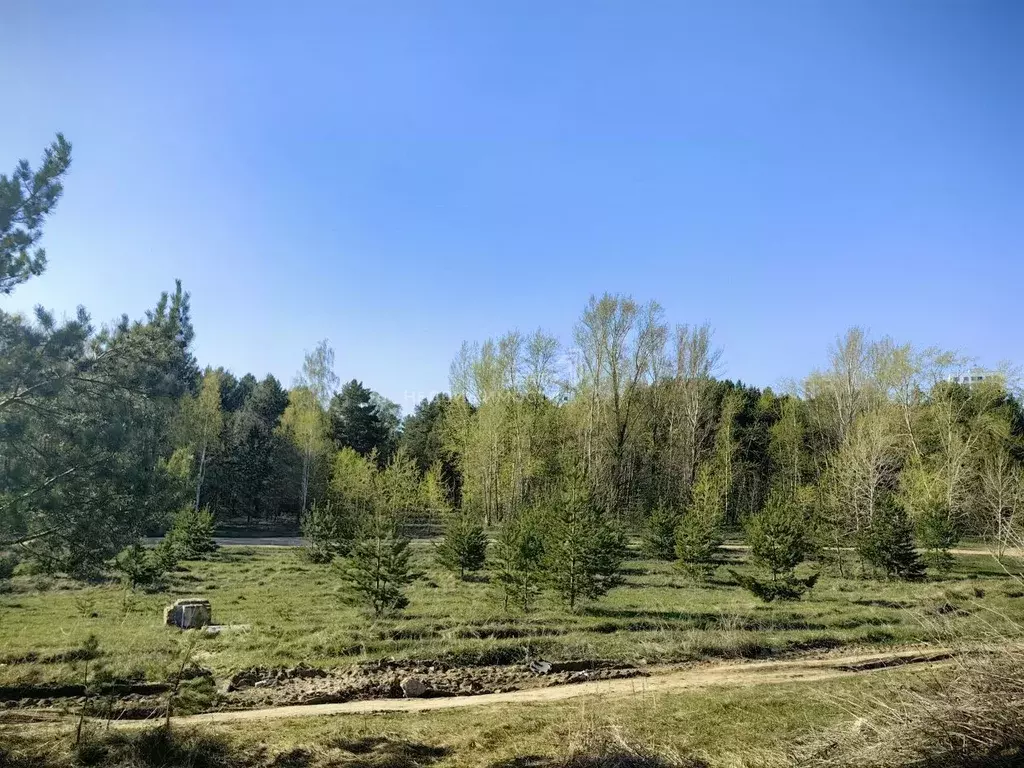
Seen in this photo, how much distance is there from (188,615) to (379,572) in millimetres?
4665

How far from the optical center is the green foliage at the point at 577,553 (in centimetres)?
1889

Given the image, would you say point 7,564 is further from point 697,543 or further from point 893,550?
point 893,550

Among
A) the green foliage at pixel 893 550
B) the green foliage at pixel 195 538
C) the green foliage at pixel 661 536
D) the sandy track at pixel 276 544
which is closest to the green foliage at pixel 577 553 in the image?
the green foliage at pixel 661 536

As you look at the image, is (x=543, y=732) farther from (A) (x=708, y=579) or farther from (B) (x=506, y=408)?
(B) (x=506, y=408)

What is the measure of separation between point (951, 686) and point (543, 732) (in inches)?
200

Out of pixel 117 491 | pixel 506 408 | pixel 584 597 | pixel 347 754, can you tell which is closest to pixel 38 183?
pixel 117 491

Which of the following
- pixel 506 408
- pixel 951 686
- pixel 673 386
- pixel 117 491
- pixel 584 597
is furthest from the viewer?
pixel 673 386

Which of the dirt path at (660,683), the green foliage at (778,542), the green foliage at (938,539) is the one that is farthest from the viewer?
the green foliage at (938,539)

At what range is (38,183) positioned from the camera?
25.8ft

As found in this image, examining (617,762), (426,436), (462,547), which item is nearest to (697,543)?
(462,547)

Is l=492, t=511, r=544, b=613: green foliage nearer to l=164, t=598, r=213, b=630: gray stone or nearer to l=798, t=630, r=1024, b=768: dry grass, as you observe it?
l=164, t=598, r=213, b=630: gray stone

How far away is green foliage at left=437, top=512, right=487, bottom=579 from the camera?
83.0ft

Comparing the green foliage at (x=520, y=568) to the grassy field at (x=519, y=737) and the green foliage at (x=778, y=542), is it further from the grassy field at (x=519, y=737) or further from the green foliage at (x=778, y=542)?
the grassy field at (x=519, y=737)

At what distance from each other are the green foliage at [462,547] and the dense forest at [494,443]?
0.69 meters
